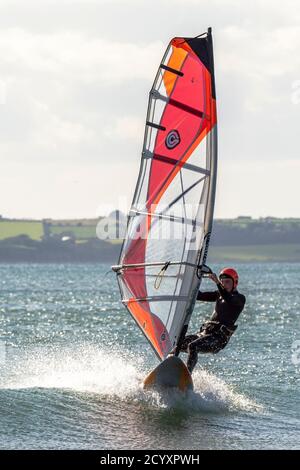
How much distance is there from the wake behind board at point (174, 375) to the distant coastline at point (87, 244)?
117 m

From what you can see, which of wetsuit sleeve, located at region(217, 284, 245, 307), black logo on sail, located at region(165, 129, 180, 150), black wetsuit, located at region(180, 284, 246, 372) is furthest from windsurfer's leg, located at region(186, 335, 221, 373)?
black logo on sail, located at region(165, 129, 180, 150)

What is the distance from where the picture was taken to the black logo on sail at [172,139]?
14836mm

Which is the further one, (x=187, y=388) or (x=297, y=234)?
(x=297, y=234)

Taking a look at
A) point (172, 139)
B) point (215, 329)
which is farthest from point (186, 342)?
point (172, 139)

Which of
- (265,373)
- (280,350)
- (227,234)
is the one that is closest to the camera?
(265,373)

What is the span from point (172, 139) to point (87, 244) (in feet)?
398

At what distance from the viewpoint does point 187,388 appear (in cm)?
1445

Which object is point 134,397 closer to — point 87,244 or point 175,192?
point 175,192

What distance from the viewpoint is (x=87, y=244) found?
135875 millimetres

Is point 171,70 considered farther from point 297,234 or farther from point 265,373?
point 297,234

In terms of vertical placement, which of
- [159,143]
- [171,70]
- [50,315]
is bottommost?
[50,315]

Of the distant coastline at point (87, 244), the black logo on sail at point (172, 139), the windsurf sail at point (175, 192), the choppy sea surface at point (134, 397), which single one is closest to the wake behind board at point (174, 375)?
the choppy sea surface at point (134, 397)
